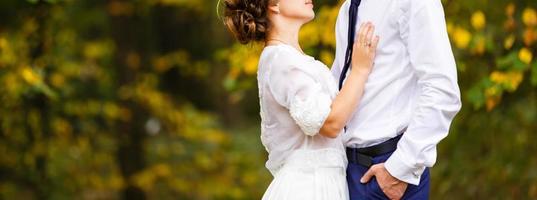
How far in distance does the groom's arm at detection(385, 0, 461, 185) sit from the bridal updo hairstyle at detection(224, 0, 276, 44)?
21.4 inches

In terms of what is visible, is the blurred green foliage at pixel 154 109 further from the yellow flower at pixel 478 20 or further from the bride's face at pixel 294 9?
the bride's face at pixel 294 9

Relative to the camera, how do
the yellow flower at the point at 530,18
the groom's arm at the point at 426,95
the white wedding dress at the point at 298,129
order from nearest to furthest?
the groom's arm at the point at 426,95, the white wedding dress at the point at 298,129, the yellow flower at the point at 530,18

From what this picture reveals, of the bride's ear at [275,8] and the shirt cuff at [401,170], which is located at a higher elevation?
the bride's ear at [275,8]

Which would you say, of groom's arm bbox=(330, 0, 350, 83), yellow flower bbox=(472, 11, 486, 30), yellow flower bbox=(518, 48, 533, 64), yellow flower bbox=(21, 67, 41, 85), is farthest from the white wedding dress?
yellow flower bbox=(21, 67, 41, 85)

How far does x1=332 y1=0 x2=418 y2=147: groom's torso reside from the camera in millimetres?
2910

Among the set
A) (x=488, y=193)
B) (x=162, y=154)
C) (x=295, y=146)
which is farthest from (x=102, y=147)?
(x=295, y=146)

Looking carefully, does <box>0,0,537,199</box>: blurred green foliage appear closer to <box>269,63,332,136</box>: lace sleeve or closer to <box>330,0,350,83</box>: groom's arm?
<box>330,0,350,83</box>: groom's arm

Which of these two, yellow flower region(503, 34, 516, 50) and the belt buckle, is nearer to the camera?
the belt buckle

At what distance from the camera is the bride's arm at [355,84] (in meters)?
2.96

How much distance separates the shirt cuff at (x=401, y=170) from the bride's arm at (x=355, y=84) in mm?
213

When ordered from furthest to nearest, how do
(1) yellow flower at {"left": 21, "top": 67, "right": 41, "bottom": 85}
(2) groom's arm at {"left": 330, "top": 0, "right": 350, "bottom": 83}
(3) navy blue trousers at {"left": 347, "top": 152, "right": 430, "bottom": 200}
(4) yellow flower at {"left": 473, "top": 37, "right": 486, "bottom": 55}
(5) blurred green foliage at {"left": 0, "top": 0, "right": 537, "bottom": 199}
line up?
(5) blurred green foliage at {"left": 0, "top": 0, "right": 537, "bottom": 199}, (1) yellow flower at {"left": 21, "top": 67, "right": 41, "bottom": 85}, (4) yellow flower at {"left": 473, "top": 37, "right": 486, "bottom": 55}, (2) groom's arm at {"left": 330, "top": 0, "right": 350, "bottom": 83}, (3) navy blue trousers at {"left": 347, "top": 152, "right": 430, "bottom": 200}

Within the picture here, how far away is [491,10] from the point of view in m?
5.71

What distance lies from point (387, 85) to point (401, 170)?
0.27 meters

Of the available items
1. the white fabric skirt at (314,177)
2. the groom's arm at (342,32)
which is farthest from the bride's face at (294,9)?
the white fabric skirt at (314,177)
